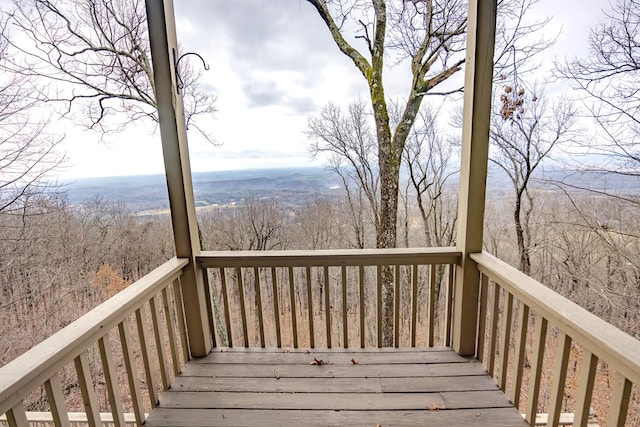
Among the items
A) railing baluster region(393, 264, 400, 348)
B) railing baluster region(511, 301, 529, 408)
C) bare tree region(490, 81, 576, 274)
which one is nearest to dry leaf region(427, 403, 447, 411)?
railing baluster region(511, 301, 529, 408)

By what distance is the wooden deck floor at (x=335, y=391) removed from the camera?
1.56 meters

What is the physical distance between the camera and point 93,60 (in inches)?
127

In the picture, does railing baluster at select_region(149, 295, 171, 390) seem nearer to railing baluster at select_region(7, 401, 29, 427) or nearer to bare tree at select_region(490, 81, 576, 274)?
railing baluster at select_region(7, 401, 29, 427)

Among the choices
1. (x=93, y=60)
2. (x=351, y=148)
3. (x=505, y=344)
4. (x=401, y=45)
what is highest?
(x=401, y=45)

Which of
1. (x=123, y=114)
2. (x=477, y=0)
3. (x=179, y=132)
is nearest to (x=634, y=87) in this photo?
(x=477, y=0)

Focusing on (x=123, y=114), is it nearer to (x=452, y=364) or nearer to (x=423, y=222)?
(x=452, y=364)

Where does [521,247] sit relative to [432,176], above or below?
below

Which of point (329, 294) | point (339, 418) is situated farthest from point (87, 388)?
point (329, 294)

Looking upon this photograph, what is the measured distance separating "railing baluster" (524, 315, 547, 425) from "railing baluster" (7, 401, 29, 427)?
204cm

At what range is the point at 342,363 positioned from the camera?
200 cm

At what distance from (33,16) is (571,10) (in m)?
5.18

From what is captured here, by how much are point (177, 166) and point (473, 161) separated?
6.23ft

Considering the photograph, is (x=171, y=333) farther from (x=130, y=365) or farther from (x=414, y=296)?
(x=414, y=296)

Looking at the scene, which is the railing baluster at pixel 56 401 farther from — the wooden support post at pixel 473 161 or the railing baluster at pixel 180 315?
the wooden support post at pixel 473 161
